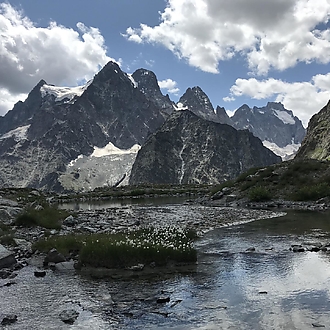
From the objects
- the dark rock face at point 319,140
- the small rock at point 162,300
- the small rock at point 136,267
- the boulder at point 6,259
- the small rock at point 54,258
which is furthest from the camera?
the dark rock face at point 319,140

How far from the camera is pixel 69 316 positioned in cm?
1113

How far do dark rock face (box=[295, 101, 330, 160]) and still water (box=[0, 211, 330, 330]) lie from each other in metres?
122

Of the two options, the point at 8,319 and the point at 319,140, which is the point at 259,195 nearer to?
the point at 8,319

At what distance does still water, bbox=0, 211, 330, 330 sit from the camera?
10828mm

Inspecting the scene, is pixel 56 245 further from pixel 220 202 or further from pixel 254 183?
pixel 254 183

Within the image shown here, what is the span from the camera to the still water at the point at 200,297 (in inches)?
426

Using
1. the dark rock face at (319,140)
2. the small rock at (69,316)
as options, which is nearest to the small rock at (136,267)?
the small rock at (69,316)

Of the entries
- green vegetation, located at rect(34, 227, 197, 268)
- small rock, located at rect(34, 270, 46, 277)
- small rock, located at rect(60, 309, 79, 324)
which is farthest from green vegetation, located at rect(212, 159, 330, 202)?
small rock, located at rect(60, 309, 79, 324)

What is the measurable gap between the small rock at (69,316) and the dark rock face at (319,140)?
130m

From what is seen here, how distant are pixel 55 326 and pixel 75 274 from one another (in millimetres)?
5695

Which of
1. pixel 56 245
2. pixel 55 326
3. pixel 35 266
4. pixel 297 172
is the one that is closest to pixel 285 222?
pixel 56 245

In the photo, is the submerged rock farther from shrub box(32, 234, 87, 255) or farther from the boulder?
shrub box(32, 234, 87, 255)

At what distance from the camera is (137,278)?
1557 cm

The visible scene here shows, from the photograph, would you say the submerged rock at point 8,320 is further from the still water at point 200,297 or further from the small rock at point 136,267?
the small rock at point 136,267
